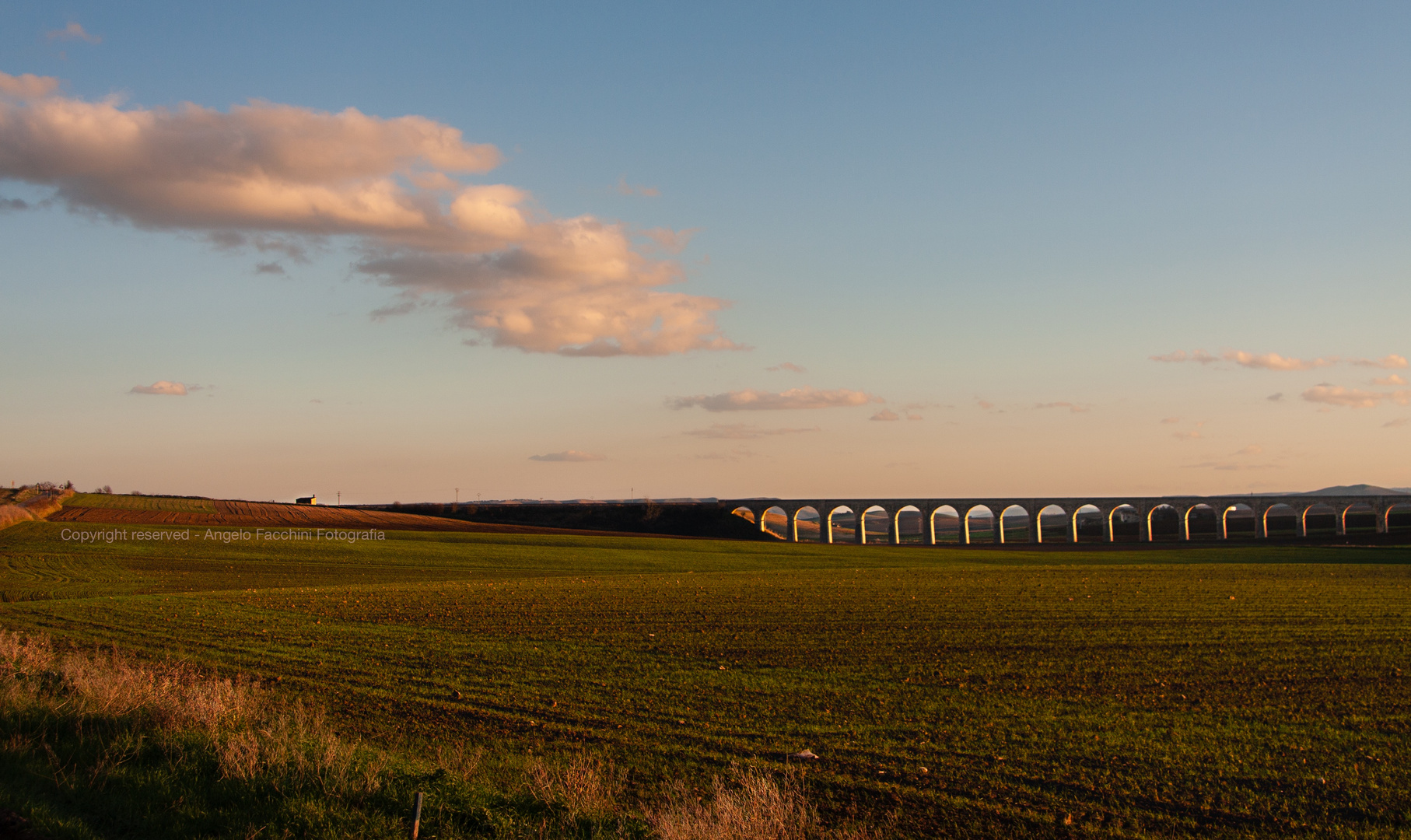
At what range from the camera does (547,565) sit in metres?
47.7

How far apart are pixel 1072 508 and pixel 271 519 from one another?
8140 centimetres

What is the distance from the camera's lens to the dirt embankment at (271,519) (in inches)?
2714

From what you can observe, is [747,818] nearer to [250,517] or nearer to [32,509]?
[32,509]

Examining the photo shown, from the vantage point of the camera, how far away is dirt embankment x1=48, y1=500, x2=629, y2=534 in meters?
68.9

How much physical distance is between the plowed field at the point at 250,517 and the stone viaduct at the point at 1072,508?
3076 cm

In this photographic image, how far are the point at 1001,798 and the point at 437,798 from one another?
501 centimetres

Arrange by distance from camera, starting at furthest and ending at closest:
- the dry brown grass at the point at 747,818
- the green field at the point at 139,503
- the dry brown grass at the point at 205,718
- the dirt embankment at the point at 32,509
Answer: the green field at the point at 139,503 < the dirt embankment at the point at 32,509 < the dry brown grass at the point at 205,718 < the dry brown grass at the point at 747,818

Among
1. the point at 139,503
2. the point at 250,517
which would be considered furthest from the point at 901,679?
the point at 139,503

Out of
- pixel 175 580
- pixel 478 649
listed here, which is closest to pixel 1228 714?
pixel 478 649

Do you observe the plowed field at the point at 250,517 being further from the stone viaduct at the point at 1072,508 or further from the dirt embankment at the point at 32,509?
the stone viaduct at the point at 1072,508

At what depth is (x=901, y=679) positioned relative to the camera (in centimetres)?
1430

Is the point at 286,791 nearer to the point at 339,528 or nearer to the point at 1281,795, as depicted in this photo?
the point at 1281,795

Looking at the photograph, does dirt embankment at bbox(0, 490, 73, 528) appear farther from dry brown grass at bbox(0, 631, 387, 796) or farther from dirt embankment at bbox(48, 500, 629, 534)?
dry brown grass at bbox(0, 631, 387, 796)

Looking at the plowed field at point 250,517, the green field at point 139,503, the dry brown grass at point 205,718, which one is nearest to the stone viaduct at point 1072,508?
the plowed field at point 250,517
